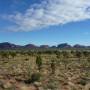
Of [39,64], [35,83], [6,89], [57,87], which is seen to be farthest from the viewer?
Result: [39,64]

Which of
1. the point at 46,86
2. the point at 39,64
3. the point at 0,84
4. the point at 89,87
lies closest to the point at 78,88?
the point at 89,87

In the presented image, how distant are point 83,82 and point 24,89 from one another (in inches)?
237

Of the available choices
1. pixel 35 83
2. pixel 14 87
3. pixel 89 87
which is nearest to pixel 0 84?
pixel 14 87

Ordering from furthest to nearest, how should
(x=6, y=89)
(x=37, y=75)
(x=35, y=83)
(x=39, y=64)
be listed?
(x=39, y=64) → (x=37, y=75) → (x=35, y=83) → (x=6, y=89)

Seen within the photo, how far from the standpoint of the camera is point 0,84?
68.5 ft

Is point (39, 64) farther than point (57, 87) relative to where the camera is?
Yes

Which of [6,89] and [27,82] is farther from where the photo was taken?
[27,82]

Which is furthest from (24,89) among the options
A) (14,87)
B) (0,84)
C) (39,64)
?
(39,64)

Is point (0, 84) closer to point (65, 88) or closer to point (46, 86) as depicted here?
point (46, 86)

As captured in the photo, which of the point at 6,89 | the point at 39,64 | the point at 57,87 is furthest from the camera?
the point at 39,64

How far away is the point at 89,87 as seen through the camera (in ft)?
71.2

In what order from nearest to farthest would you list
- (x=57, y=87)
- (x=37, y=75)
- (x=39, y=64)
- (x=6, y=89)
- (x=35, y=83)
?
(x=6, y=89), (x=57, y=87), (x=35, y=83), (x=37, y=75), (x=39, y=64)

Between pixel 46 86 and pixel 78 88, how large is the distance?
237cm

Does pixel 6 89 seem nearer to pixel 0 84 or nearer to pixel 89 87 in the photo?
pixel 0 84
